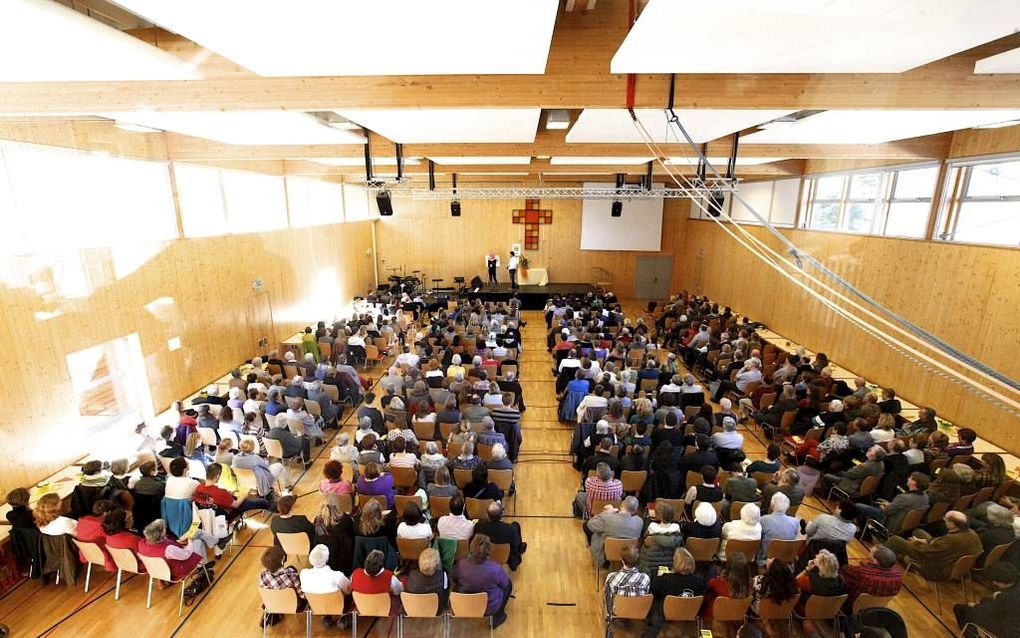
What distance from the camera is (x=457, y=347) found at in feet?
35.4

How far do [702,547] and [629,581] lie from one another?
42.0 inches

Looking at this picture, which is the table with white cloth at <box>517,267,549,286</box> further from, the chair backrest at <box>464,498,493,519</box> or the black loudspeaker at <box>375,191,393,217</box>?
the chair backrest at <box>464,498,493,519</box>

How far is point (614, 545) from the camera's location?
4.97 meters

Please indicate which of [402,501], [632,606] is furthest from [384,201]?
[632,606]

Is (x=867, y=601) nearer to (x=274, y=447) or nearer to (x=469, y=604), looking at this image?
(x=469, y=604)

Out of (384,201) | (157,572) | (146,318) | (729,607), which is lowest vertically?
(157,572)

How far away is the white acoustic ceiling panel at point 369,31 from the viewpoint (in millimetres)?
2615

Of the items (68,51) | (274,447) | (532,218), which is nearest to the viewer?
(68,51)

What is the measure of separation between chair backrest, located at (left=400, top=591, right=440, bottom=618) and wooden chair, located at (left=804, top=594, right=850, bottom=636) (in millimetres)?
3370

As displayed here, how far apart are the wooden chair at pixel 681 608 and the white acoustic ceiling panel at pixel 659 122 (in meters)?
4.29

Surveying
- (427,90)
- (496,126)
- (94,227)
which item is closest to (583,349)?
(496,126)

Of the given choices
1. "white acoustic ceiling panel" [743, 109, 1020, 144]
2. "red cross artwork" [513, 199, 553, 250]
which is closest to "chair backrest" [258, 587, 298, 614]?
"white acoustic ceiling panel" [743, 109, 1020, 144]

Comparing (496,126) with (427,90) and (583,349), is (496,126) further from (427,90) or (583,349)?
(583,349)

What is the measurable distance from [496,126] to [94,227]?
660cm
